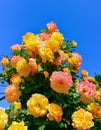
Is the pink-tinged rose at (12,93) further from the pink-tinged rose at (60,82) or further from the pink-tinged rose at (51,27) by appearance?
the pink-tinged rose at (51,27)

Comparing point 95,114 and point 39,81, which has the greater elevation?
point 39,81

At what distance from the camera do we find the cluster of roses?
3439 mm

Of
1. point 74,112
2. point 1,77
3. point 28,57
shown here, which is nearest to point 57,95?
point 74,112

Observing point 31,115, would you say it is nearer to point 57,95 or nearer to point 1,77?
point 57,95

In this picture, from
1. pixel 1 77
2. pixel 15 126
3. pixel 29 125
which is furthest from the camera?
pixel 1 77

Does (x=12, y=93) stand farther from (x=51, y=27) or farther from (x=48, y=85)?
(x=51, y=27)

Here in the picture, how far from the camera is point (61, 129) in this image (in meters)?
3.66

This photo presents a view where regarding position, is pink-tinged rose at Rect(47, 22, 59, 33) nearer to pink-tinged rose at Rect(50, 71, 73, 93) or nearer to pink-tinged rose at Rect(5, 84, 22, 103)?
pink-tinged rose at Rect(5, 84, 22, 103)

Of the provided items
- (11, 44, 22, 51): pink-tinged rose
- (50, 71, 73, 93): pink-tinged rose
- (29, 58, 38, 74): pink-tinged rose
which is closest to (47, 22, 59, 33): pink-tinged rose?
(11, 44, 22, 51): pink-tinged rose

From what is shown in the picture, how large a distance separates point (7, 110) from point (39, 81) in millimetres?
410

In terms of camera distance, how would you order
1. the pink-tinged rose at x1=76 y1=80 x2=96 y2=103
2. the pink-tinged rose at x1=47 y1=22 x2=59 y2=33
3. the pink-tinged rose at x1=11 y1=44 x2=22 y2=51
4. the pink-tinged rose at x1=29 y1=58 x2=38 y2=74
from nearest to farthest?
the pink-tinged rose at x1=76 y1=80 x2=96 y2=103 → the pink-tinged rose at x1=29 y1=58 x2=38 y2=74 → the pink-tinged rose at x1=11 y1=44 x2=22 y2=51 → the pink-tinged rose at x1=47 y1=22 x2=59 y2=33

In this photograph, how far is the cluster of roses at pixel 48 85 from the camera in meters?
3.44

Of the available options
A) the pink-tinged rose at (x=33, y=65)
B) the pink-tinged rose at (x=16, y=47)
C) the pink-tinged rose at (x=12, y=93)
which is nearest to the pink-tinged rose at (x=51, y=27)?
the pink-tinged rose at (x=16, y=47)

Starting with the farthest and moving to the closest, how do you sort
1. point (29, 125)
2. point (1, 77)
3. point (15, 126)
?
1. point (1, 77)
2. point (29, 125)
3. point (15, 126)
